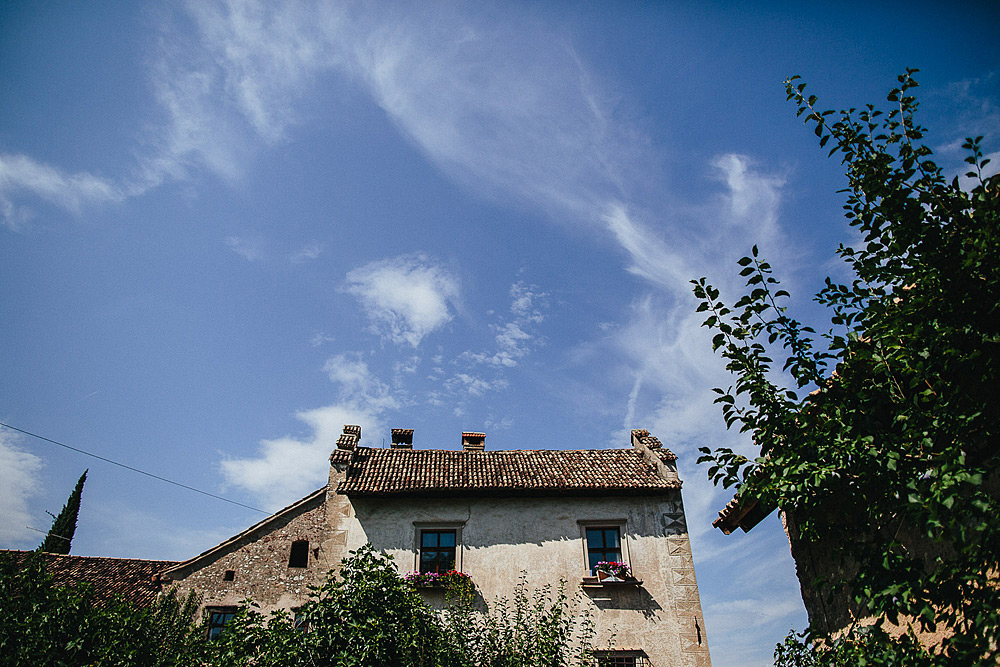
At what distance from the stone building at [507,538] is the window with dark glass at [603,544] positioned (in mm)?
27

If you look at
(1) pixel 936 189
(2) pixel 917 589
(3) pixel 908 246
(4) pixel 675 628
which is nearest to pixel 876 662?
(2) pixel 917 589

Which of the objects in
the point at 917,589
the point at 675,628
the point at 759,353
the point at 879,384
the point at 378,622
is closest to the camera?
the point at 917,589

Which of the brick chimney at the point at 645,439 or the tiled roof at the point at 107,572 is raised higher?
the brick chimney at the point at 645,439

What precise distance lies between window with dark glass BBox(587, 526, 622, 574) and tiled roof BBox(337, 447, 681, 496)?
1.02 metres

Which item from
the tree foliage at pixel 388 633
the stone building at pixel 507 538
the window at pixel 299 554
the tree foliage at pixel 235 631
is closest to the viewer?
the tree foliage at pixel 235 631

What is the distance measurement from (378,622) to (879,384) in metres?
8.37

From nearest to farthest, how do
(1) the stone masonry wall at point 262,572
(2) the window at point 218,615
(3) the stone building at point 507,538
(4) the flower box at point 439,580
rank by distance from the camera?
1. (4) the flower box at point 439,580
2. (3) the stone building at point 507,538
3. (2) the window at point 218,615
4. (1) the stone masonry wall at point 262,572

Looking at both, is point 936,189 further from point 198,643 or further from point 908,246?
point 198,643

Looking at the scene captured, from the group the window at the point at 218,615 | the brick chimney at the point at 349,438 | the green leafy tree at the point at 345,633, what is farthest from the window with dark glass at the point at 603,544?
the window at the point at 218,615

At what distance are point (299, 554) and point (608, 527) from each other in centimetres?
921

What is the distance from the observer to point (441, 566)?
14109mm

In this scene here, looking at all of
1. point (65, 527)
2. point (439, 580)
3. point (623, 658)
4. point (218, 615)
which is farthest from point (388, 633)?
point (65, 527)

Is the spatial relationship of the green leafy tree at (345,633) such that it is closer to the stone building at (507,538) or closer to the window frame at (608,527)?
the stone building at (507,538)

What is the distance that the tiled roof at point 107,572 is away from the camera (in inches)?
719
